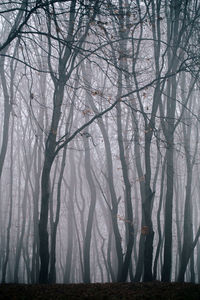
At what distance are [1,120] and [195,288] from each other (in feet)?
64.7

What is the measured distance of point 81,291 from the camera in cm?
463

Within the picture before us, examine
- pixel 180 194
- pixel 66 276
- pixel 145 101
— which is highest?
pixel 145 101

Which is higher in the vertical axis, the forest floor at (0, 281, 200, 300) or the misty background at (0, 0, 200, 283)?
the misty background at (0, 0, 200, 283)

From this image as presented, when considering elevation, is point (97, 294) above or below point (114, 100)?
below

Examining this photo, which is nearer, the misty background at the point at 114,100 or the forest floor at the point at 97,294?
the forest floor at the point at 97,294

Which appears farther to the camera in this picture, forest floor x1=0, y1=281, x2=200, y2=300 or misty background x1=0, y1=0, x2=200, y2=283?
misty background x1=0, y1=0, x2=200, y2=283

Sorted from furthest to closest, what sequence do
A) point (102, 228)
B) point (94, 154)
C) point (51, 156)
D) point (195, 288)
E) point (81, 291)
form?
point (102, 228)
point (94, 154)
point (51, 156)
point (195, 288)
point (81, 291)

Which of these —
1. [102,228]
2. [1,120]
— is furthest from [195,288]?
[102,228]

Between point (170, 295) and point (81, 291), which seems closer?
point (170, 295)

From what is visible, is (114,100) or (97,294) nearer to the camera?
(97,294)

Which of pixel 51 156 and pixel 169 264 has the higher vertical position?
pixel 51 156

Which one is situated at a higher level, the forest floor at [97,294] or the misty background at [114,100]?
the misty background at [114,100]

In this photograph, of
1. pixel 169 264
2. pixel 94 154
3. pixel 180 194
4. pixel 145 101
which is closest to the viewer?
pixel 169 264

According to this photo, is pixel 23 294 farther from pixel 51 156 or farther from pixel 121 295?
pixel 51 156
